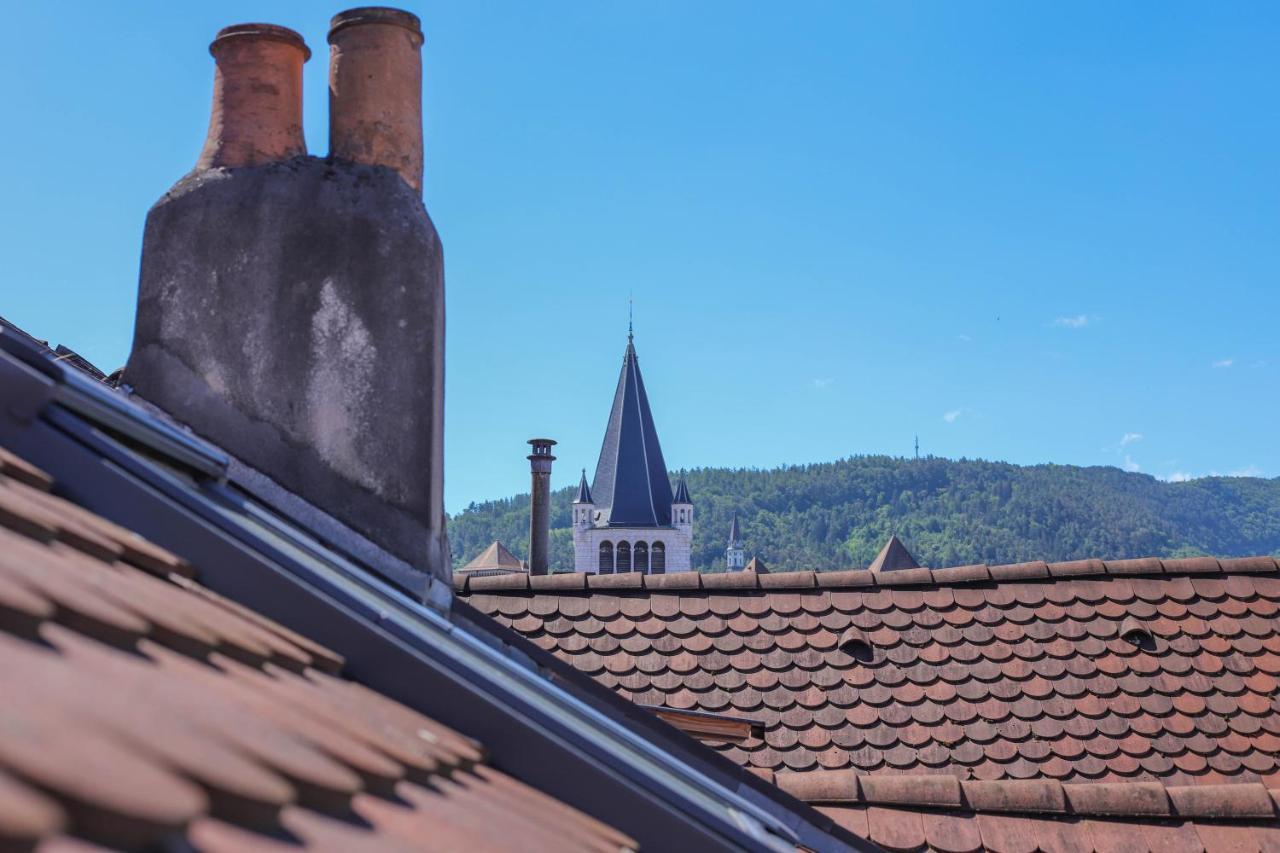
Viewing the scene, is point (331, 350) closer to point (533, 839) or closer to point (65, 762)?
point (533, 839)

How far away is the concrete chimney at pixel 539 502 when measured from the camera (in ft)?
53.2

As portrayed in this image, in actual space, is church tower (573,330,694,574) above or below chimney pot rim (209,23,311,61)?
above

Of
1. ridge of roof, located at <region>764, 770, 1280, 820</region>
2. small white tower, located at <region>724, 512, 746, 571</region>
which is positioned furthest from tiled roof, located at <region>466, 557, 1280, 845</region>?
small white tower, located at <region>724, 512, 746, 571</region>

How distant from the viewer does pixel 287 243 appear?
346cm

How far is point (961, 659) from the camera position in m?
7.45

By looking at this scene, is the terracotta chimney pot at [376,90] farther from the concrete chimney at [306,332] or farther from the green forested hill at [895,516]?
the green forested hill at [895,516]

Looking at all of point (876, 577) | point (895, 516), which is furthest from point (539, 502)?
point (895, 516)

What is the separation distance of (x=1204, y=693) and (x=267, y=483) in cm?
573

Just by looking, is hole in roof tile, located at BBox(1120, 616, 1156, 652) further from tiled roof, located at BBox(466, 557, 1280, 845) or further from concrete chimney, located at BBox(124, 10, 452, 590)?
concrete chimney, located at BBox(124, 10, 452, 590)

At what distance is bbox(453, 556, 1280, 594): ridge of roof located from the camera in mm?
7930

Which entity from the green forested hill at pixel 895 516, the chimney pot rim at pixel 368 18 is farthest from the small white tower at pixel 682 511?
the chimney pot rim at pixel 368 18

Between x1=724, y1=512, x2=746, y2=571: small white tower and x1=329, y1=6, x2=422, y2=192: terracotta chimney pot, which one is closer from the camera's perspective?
x1=329, y1=6, x2=422, y2=192: terracotta chimney pot

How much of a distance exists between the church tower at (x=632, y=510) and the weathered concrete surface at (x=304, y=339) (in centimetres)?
6773

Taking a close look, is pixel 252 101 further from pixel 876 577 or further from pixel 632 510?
pixel 632 510
